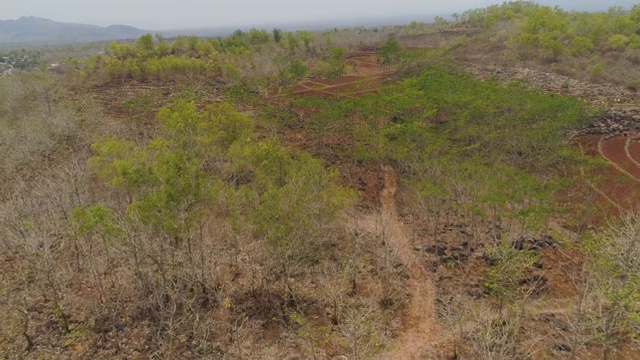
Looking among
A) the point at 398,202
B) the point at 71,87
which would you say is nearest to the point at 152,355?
the point at 398,202

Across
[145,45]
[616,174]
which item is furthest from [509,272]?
[145,45]

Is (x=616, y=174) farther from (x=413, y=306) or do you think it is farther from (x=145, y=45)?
(x=145, y=45)

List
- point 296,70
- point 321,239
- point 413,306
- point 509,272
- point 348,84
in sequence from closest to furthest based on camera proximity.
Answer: point 509,272, point 413,306, point 321,239, point 296,70, point 348,84

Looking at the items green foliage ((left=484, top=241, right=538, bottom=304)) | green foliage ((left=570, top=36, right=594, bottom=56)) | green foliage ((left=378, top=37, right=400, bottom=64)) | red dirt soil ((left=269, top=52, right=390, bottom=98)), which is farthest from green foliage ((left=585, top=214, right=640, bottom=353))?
green foliage ((left=378, top=37, right=400, bottom=64))

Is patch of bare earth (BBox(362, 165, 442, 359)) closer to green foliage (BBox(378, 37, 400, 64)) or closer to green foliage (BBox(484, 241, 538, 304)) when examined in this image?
green foliage (BBox(484, 241, 538, 304))

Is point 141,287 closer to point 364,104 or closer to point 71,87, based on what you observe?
point 364,104

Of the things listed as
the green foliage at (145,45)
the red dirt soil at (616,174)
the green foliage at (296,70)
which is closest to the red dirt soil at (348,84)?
the green foliage at (296,70)
